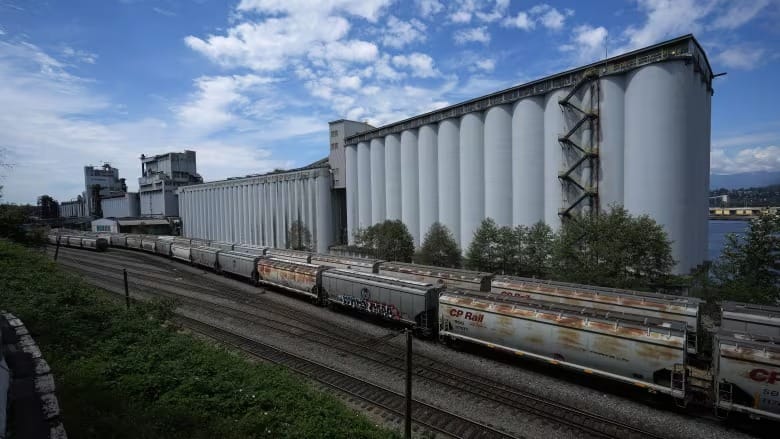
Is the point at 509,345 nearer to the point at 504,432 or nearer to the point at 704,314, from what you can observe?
the point at 504,432

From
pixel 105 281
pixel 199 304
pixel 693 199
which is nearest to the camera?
pixel 199 304

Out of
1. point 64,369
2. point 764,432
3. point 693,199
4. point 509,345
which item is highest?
point 693,199

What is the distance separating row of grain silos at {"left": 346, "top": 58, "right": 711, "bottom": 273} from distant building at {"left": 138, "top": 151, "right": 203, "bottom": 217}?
80369 mm

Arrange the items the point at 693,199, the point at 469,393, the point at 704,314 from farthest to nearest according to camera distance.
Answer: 1. the point at 693,199
2. the point at 704,314
3. the point at 469,393

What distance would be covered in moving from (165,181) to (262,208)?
52792 mm

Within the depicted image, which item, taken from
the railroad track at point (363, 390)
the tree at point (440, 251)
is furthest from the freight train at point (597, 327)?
the tree at point (440, 251)

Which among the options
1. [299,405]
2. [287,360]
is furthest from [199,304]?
[299,405]

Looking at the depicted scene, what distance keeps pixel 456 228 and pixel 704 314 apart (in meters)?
26.3

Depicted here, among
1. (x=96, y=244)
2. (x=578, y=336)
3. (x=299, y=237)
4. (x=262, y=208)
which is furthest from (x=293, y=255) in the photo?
(x=96, y=244)

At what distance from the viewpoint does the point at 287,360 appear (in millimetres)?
18984

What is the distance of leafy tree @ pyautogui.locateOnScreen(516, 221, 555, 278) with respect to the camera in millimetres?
34938

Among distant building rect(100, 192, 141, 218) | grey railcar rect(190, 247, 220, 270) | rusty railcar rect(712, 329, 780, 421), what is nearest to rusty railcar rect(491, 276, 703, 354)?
rusty railcar rect(712, 329, 780, 421)

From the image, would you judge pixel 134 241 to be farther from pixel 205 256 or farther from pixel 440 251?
pixel 440 251

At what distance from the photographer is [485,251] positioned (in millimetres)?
38250
